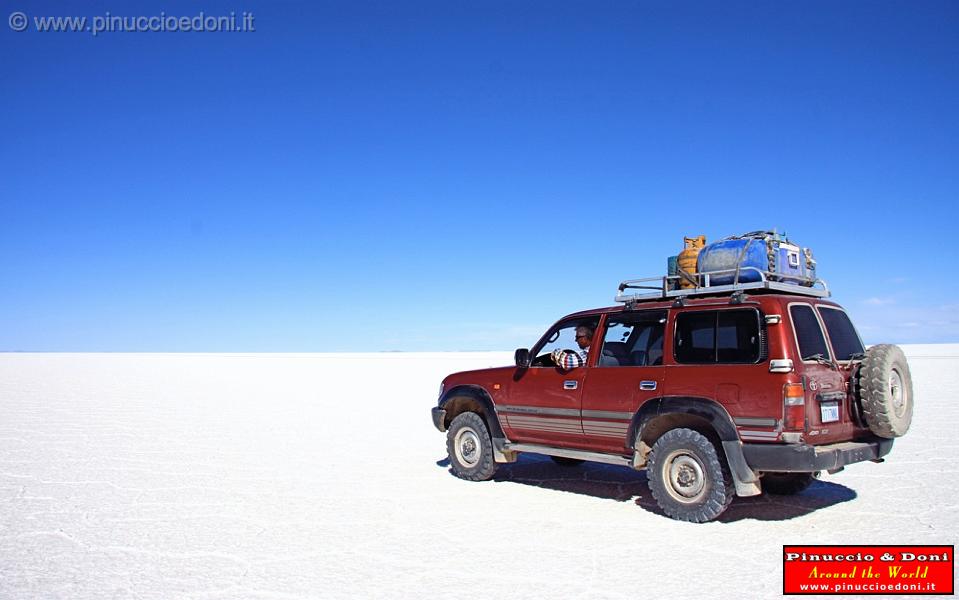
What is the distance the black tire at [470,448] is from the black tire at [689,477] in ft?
7.50

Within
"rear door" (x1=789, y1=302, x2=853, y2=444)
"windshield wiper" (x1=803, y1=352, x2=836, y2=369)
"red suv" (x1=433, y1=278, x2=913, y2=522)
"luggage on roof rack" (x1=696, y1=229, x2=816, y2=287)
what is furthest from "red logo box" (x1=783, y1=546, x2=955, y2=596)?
"luggage on roof rack" (x1=696, y1=229, x2=816, y2=287)

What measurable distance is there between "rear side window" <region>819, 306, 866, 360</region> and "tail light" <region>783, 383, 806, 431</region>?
0.98m

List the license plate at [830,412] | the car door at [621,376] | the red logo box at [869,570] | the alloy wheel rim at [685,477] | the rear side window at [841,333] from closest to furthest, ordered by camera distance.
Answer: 1. the red logo box at [869,570]
2. the license plate at [830,412]
3. the alloy wheel rim at [685,477]
4. the rear side window at [841,333]
5. the car door at [621,376]

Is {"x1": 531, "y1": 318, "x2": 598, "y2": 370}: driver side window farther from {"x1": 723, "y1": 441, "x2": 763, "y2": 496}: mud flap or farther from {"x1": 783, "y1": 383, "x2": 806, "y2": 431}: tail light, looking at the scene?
{"x1": 783, "y1": 383, "x2": 806, "y2": 431}: tail light

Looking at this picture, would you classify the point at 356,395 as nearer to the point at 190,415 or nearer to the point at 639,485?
the point at 190,415

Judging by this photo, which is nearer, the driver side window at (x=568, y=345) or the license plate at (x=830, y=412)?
the license plate at (x=830, y=412)

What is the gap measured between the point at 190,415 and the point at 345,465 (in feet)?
25.6

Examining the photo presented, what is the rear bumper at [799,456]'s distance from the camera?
5.83 meters

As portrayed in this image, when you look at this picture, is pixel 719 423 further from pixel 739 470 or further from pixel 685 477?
pixel 685 477

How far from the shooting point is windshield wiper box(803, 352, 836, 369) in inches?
243

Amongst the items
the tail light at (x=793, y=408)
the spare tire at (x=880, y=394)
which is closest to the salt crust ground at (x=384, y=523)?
the spare tire at (x=880, y=394)

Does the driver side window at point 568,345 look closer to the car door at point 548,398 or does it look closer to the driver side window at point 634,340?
the car door at point 548,398

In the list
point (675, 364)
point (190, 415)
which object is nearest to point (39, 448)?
point (190, 415)

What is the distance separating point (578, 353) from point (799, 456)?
2.53 meters
